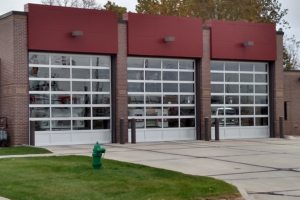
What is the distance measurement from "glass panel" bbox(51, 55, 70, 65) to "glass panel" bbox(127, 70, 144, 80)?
2973 millimetres

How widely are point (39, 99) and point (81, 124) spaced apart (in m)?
2.23

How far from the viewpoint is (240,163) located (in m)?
16.8

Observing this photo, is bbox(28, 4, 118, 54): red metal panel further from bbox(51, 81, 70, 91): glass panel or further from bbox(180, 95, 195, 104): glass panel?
bbox(180, 95, 195, 104): glass panel

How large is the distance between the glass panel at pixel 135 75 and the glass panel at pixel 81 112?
8.31 feet

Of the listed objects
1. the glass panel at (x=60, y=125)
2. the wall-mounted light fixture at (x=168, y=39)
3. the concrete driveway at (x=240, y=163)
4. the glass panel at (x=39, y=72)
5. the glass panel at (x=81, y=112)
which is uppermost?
the wall-mounted light fixture at (x=168, y=39)

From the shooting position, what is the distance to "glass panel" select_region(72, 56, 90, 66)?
25.4 m

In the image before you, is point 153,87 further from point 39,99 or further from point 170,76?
point 39,99

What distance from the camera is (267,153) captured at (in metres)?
20.5

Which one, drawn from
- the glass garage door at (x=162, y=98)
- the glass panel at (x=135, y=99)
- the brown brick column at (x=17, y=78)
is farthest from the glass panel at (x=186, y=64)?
the brown brick column at (x=17, y=78)

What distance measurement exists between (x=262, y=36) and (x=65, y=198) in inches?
873

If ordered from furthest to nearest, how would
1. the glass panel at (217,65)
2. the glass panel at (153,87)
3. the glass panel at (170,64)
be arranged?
the glass panel at (217,65)
the glass panel at (170,64)
the glass panel at (153,87)

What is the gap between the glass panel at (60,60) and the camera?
24922mm

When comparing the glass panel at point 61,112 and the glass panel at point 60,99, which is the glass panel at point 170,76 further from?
the glass panel at point 61,112

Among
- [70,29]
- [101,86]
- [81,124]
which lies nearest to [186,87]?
[101,86]
